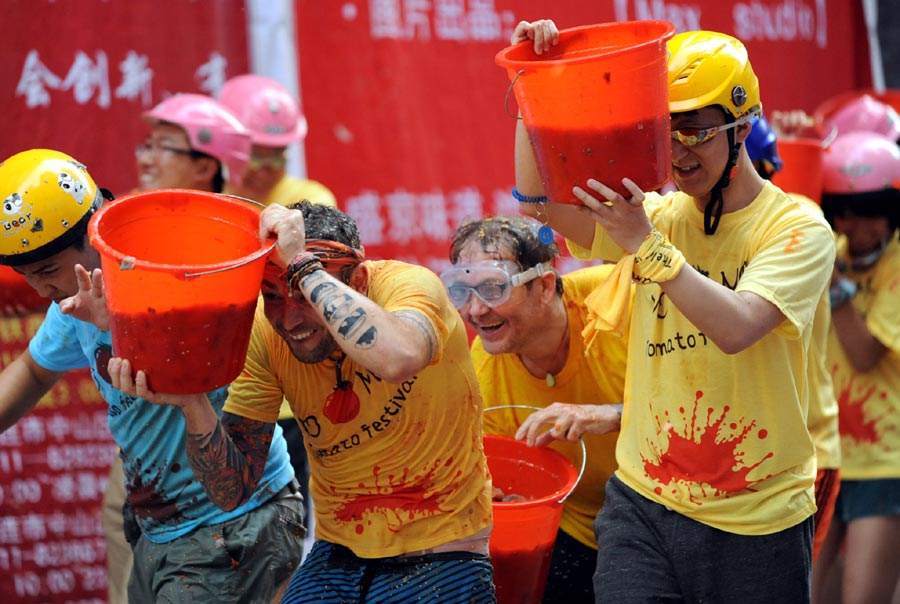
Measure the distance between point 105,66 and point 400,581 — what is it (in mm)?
3534

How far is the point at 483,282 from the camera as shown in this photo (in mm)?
4305

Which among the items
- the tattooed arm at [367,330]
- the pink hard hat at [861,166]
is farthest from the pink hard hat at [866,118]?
the tattooed arm at [367,330]

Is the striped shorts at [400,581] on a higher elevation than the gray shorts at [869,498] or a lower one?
higher

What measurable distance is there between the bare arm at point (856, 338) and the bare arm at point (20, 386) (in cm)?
331

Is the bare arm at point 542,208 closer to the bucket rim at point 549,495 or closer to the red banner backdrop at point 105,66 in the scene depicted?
the bucket rim at point 549,495

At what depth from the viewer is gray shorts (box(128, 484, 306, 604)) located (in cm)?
362

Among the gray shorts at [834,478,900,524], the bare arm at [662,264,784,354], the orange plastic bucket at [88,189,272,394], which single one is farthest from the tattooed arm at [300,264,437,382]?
the gray shorts at [834,478,900,524]

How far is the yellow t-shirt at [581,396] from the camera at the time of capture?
4.41 metres

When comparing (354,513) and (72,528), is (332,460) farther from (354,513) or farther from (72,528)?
(72,528)

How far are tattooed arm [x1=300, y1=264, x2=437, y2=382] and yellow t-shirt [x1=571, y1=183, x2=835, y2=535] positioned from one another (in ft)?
2.85

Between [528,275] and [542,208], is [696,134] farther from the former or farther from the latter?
[528,275]

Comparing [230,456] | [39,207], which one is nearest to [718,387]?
[230,456]

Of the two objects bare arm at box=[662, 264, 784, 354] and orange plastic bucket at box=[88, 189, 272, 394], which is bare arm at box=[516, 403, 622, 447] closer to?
bare arm at box=[662, 264, 784, 354]


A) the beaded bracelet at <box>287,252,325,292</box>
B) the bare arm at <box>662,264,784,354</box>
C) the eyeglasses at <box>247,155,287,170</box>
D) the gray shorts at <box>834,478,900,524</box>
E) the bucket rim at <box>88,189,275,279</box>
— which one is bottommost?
the gray shorts at <box>834,478,900,524</box>
